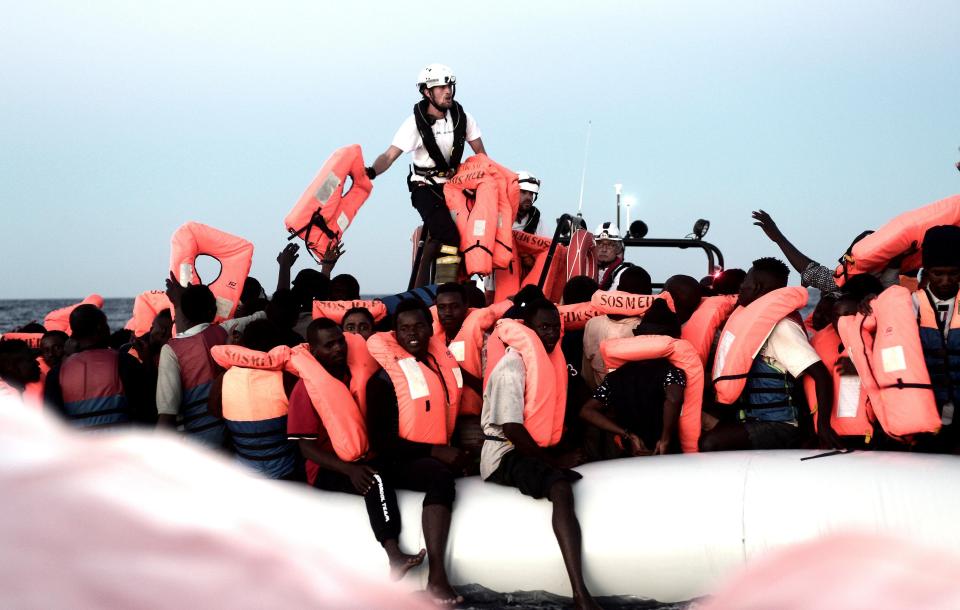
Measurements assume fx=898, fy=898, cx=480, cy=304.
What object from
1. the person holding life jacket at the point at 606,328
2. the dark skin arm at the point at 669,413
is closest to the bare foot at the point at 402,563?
the dark skin arm at the point at 669,413

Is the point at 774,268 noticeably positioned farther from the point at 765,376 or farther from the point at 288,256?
the point at 288,256

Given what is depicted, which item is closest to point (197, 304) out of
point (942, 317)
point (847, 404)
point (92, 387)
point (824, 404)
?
point (92, 387)

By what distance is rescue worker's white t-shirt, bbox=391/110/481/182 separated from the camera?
262 inches

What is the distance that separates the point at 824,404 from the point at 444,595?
2.15 m

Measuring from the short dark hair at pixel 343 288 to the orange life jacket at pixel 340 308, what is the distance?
301mm

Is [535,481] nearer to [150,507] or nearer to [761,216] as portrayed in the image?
[761,216]

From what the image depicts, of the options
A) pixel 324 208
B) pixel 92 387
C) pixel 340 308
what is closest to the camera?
pixel 92 387

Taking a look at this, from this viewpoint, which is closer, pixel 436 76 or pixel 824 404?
pixel 824 404

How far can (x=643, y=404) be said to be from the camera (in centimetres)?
479

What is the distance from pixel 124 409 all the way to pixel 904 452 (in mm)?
4125

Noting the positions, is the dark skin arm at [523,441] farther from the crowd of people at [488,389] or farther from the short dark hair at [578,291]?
the short dark hair at [578,291]

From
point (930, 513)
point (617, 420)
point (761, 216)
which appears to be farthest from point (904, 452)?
point (761, 216)

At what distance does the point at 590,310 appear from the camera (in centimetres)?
557

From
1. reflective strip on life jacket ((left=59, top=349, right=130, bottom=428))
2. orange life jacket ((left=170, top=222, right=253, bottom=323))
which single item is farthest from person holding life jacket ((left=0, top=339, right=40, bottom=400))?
orange life jacket ((left=170, top=222, right=253, bottom=323))
